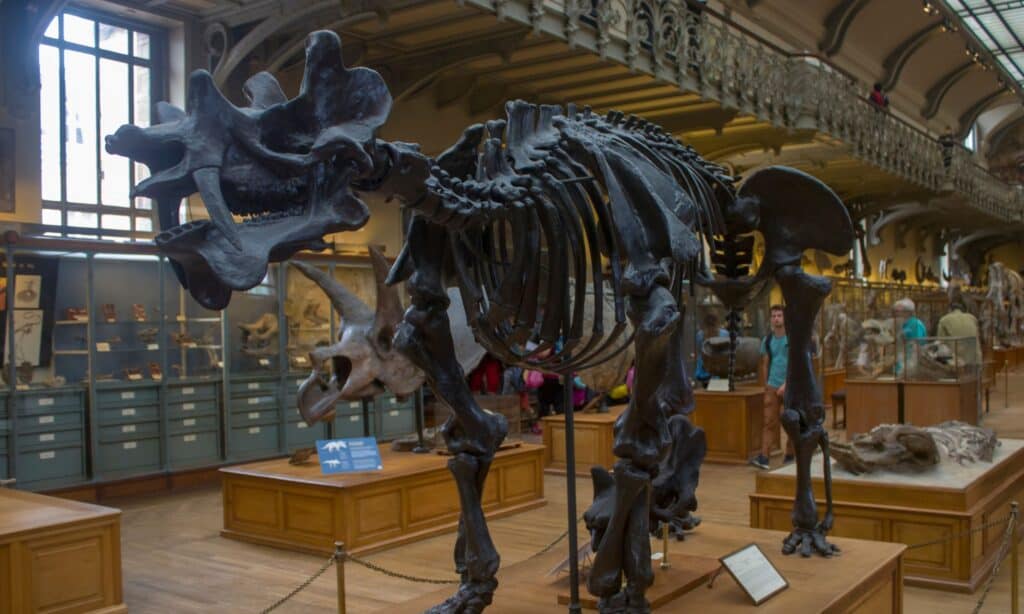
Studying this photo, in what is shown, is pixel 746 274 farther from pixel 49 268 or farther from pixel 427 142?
pixel 427 142

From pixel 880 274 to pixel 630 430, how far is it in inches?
994

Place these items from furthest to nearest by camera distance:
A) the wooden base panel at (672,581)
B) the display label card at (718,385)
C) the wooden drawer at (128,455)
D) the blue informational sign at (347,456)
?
the display label card at (718,385) < the wooden drawer at (128,455) < the blue informational sign at (347,456) < the wooden base panel at (672,581)

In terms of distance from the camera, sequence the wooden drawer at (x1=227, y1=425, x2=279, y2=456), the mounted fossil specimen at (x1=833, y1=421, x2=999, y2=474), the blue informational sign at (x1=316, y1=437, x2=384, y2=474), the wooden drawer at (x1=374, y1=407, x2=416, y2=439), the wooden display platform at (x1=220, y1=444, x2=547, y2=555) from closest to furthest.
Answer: the mounted fossil specimen at (x1=833, y1=421, x2=999, y2=474)
the wooden display platform at (x1=220, y1=444, x2=547, y2=555)
the blue informational sign at (x1=316, y1=437, x2=384, y2=474)
the wooden drawer at (x1=227, y1=425, x2=279, y2=456)
the wooden drawer at (x1=374, y1=407, x2=416, y2=439)

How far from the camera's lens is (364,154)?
8.73 ft

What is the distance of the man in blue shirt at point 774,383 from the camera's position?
1012 centimetres

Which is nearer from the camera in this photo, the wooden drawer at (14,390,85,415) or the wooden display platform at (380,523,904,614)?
the wooden display platform at (380,523,904,614)

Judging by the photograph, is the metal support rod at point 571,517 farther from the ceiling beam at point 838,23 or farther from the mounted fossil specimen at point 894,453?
the ceiling beam at point 838,23

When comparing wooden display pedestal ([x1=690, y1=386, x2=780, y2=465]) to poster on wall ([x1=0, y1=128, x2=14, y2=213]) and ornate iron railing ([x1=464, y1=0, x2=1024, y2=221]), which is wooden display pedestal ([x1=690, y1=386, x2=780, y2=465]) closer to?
ornate iron railing ([x1=464, y1=0, x2=1024, y2=221])

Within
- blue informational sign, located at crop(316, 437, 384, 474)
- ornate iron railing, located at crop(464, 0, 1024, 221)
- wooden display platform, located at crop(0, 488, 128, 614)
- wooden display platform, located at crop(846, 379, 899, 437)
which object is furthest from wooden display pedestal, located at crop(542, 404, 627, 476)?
wooden display platform, located at crop(0, 488, 128, 614)

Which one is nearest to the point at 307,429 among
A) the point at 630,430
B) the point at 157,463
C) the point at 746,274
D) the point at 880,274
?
the point at 157,463

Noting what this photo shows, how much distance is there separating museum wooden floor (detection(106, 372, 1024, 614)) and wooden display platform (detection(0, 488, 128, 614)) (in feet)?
1.55

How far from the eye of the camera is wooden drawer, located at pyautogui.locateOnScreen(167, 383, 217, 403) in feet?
33.3

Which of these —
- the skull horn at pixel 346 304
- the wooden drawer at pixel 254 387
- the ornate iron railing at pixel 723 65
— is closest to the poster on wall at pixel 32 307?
the wooden drawer at pixel 254 387

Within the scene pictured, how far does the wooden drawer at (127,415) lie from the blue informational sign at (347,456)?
2999 mm
